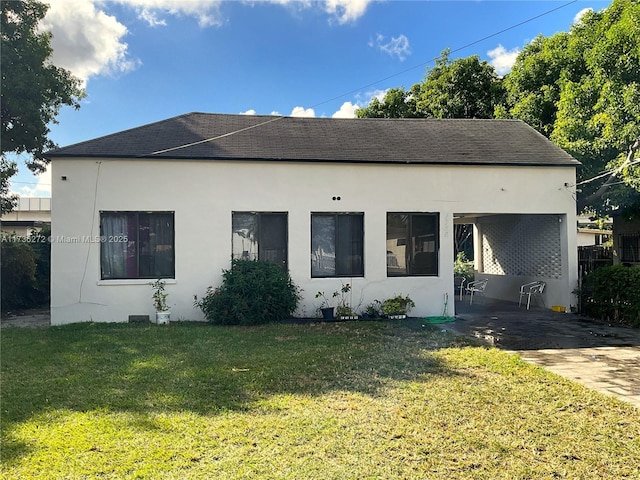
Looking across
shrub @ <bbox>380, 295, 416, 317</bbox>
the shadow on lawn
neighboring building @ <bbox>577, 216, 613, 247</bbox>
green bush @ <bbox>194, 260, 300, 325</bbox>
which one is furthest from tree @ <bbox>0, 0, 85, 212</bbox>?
neighboring building @ <bbox>577, 216, 613, 247</bbox>

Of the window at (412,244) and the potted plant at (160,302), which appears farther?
the window at (412,244)

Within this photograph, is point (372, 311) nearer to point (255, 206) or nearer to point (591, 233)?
point (255, 206)

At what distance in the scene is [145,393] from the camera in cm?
546

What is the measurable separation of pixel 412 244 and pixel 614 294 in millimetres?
4829

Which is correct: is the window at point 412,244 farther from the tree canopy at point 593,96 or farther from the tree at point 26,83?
the tree at point 26,83

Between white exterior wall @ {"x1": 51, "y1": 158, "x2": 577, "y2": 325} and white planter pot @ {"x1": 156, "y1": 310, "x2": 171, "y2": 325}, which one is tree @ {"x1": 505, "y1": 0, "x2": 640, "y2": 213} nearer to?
white exterior wall @ {"x1": 51, "y1": 158, "x2": 577, "y2": 325}

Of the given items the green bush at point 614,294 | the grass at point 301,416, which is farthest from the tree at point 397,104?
the grass at point 301,416

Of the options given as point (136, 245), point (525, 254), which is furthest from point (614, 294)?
point (136, 245)

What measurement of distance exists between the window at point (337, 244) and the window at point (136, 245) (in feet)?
11.6

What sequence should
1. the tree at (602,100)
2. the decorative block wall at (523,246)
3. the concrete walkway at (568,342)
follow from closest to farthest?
the concrete walkway at (568,342)
the tree at (602,100)
the decorative block wall at (523,246)

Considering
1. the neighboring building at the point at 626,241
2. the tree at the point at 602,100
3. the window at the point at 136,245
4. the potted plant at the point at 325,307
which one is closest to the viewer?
the window at the point at 136,245

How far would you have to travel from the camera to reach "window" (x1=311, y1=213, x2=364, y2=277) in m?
11.5

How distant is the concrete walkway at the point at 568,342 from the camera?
629cm

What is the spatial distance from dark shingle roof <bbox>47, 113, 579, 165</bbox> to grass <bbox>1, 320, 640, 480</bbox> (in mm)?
5167
